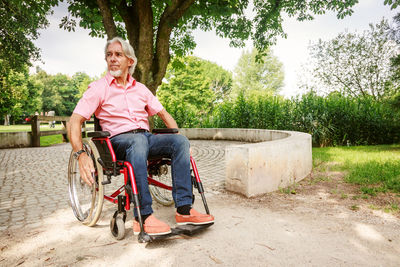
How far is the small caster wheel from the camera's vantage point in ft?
7.18

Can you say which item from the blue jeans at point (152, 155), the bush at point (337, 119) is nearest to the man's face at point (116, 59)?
the blue jeans at point (152, 155)

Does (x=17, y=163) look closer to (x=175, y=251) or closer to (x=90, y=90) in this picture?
(x=90, y=90)

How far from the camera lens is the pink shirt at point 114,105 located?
95.0 inches

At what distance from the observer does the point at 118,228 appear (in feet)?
7.19

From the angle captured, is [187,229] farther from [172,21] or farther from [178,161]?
[172,21]

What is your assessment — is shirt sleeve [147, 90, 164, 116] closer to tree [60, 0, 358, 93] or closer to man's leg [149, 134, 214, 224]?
man's leg [149, 134, 214, 224]

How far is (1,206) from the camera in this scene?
3.25 metres

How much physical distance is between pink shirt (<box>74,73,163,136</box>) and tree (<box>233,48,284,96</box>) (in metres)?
40.3

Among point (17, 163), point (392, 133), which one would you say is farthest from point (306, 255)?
point (392, 133)

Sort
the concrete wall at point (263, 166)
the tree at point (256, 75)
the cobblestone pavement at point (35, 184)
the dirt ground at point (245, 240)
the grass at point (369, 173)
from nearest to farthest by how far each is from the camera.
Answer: the dirt ground at point (245, 240) < the cobblestone pavement at point (35, 184) < the concrete wall at point (263, 166) < the grass at point (369, 173) < the tree at point (256, 75)

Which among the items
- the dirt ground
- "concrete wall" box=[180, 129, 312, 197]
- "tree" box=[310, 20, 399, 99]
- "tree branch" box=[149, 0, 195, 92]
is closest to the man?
the dirt ground

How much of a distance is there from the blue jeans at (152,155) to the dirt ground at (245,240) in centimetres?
35

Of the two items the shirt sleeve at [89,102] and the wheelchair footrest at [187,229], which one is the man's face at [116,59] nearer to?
the shirt sleeve at [89,102]

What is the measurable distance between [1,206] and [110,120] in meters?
1.96
